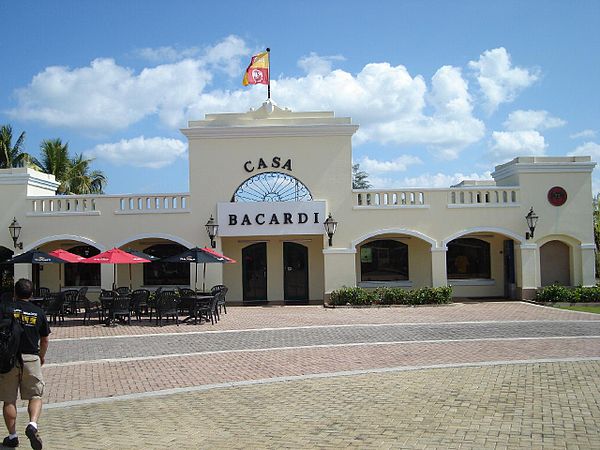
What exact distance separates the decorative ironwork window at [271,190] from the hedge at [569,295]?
9389 millimetres

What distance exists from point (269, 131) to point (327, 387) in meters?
14.9

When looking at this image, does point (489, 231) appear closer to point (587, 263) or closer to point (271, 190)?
point (587, 263)

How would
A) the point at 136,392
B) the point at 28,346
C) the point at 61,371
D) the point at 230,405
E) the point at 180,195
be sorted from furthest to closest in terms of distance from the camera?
the point at 180,195 → the point at 61,371 → the point at 136,392 → the point at 230,405 → the point at 28,346

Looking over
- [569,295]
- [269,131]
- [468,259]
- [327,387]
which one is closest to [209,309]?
[269,131]

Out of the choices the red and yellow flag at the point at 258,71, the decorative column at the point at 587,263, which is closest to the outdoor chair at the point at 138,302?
the red and yellow flag at the point at 258,71

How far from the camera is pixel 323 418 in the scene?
7406 mm

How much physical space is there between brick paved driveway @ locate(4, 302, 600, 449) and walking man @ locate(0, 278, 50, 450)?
0.50 metres

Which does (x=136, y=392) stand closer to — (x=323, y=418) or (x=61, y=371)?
(x=61, y=371)

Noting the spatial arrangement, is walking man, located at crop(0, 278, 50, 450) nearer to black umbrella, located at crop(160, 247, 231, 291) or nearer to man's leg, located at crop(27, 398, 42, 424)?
man's leg, located at crop(27, 398, 42, 424)

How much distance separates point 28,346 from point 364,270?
18.5m

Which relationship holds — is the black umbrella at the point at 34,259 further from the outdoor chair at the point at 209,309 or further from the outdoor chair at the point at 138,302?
the outdoor chair at the point at 209,309

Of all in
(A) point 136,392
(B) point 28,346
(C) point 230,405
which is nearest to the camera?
(B) point 28,346

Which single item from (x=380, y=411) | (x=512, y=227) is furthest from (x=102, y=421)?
(x=512, y=227)

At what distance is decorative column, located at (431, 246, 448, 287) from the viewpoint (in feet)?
73.6
